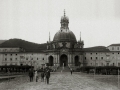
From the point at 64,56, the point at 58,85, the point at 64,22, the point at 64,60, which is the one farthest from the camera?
the point at 64,22

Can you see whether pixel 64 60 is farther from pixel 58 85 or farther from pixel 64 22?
pixel 58 85

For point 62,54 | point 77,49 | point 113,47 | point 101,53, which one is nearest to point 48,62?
point 62,54

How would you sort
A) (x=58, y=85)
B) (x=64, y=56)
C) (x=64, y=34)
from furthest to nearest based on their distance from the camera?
(x=64, y=34), (x=64, y=56), (x=58, y=85)

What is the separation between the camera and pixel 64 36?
373 feet

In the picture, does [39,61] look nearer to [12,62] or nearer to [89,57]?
[12,62]

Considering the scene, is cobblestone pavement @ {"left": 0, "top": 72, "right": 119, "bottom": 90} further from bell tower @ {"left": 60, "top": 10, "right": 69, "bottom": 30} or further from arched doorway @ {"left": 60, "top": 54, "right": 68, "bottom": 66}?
bell tower @ {"left": 60, "top": 10, "right": 69, "bottom": 30}

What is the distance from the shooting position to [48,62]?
107m

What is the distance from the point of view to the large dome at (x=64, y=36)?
113m

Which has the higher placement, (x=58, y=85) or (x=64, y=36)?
(x=64, y=36)

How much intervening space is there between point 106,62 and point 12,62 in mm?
44093

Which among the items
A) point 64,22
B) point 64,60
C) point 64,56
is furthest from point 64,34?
point 64,60

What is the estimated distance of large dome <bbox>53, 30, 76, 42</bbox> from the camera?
4456 inches

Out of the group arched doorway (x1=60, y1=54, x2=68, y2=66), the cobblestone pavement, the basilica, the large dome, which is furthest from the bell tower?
the cobblestone pavement

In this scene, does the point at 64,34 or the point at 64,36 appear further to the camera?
the point at 64,34
